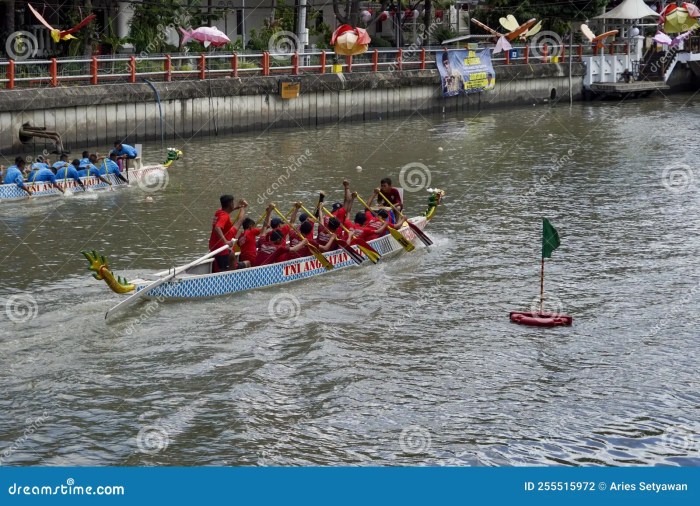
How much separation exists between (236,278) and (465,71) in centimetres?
3128

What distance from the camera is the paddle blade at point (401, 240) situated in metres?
23.8

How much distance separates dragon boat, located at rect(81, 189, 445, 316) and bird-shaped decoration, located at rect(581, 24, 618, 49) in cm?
3318

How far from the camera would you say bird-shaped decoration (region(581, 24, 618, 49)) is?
174 ft

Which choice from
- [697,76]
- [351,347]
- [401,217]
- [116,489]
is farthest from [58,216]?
[697,76]

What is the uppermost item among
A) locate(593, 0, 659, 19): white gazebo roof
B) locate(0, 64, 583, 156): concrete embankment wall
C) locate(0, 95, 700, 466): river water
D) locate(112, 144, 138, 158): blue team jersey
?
locate(593, 0, 659, 19): white gazebo roof

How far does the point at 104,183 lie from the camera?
1211 inches

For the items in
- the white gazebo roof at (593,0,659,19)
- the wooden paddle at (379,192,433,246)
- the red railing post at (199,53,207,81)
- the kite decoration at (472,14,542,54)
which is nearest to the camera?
the wooden paddle at (379,192,433,246)

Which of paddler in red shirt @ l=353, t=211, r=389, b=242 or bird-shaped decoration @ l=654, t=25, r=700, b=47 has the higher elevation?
bird-shaped decoration @ l=654, t=25, r=700, b=47

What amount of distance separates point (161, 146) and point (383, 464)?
85.1 ft

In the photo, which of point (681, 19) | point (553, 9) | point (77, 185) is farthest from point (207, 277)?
point (553, 9)

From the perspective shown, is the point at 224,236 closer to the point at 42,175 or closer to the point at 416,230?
the point at 416,230

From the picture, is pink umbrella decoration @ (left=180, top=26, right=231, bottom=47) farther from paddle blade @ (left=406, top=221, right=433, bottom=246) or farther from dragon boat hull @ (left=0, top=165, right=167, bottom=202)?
paddle blade @ (left=406, top=221, right=433, bottom=246)

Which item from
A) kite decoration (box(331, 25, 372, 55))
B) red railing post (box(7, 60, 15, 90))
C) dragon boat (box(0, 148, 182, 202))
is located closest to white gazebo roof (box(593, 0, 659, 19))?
kite decoration (box(331, 25, 372, 55))

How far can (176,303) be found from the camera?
19.7m
